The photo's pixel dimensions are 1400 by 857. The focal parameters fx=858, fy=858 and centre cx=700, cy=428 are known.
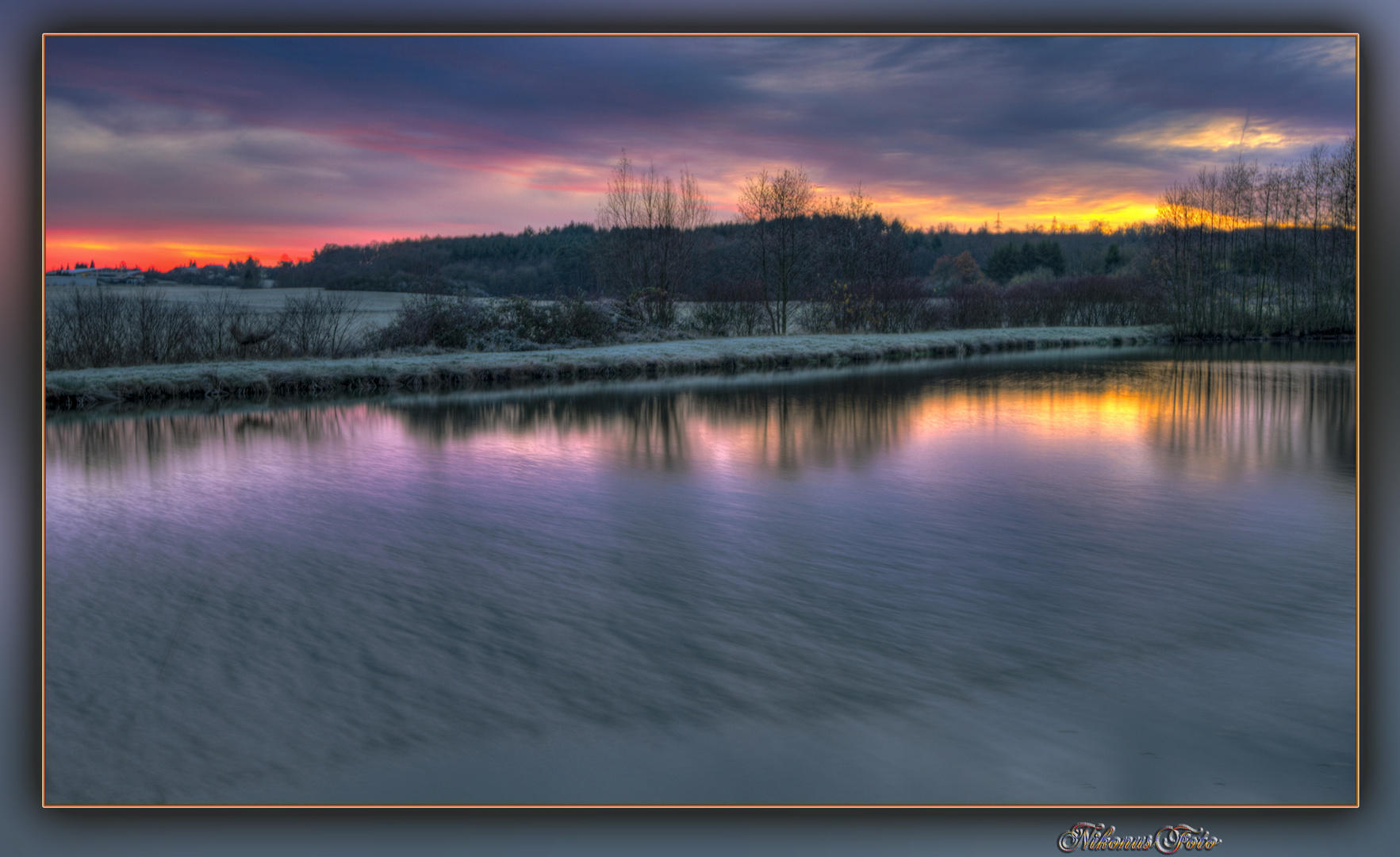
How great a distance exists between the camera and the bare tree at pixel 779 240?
1465 centimetres

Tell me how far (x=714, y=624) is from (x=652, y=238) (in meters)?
15.2

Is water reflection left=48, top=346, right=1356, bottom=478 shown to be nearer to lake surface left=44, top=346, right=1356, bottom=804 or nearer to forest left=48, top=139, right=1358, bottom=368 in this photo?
lake surface left=44, top=346, right=1356, bottom=804

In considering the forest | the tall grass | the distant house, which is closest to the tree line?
the forest

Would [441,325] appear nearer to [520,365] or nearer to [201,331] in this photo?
[520,365]

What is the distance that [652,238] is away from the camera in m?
18.2

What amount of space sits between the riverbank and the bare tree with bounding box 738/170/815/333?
126cm

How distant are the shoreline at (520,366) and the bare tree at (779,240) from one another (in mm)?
1256

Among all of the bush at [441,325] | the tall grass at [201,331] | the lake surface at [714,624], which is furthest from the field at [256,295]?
the lake surface at [714,624]

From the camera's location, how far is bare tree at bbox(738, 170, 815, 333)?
14648 millimetres

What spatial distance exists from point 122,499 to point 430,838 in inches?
201

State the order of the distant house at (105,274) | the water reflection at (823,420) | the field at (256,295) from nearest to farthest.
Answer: the distant house at (105,274)
the field at (256,295)
the water reflection at (823,420)

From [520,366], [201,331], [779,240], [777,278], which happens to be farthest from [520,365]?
[777,278]

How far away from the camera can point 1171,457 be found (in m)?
7.49

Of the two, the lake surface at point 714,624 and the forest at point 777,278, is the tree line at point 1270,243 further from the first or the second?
the lake surface at point 714,624
